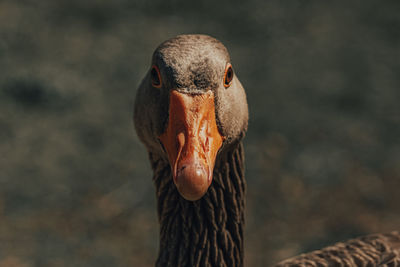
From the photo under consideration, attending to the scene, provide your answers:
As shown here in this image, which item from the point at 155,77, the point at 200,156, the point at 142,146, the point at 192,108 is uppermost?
the point at 155,77

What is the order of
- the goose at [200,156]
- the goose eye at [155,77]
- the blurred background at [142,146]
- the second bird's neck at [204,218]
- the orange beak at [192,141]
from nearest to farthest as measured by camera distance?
the orange beak at [192,141]
the goose at [200,156]
the goose eye at [155,77]
the second bird's neck at [204,218]
the blurred background at [142,146]

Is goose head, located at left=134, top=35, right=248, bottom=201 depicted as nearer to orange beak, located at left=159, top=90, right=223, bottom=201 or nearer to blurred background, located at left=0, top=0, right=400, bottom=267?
orange beak, located at left=159, top=90, right=223, bottom=201

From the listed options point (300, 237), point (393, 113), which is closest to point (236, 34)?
point (393, 113)

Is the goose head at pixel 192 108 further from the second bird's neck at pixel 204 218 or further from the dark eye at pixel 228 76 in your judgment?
the second bird's neck at pixel 204 218

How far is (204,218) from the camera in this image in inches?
108

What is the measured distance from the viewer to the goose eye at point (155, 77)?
7.64ft

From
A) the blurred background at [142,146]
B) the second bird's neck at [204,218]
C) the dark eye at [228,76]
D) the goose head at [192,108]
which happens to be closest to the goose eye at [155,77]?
the goose head at [192,108]

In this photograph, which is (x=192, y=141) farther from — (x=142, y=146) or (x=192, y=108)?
(x=142, y=146)

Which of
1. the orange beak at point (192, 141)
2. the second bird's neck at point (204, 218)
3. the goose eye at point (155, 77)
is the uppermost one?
the goose eye at point (155, 77)

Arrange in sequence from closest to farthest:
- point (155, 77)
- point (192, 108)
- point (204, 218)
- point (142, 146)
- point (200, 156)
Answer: point (200, 156)
point (192, 108)
point (155, 77)
point (204, 218)
point (142, 146)

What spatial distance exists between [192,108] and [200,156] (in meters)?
0.24

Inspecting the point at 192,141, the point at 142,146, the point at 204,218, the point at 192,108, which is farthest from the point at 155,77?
the point at 142,146

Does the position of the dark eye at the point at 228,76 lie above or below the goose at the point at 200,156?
above

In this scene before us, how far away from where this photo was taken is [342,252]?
3.04m
